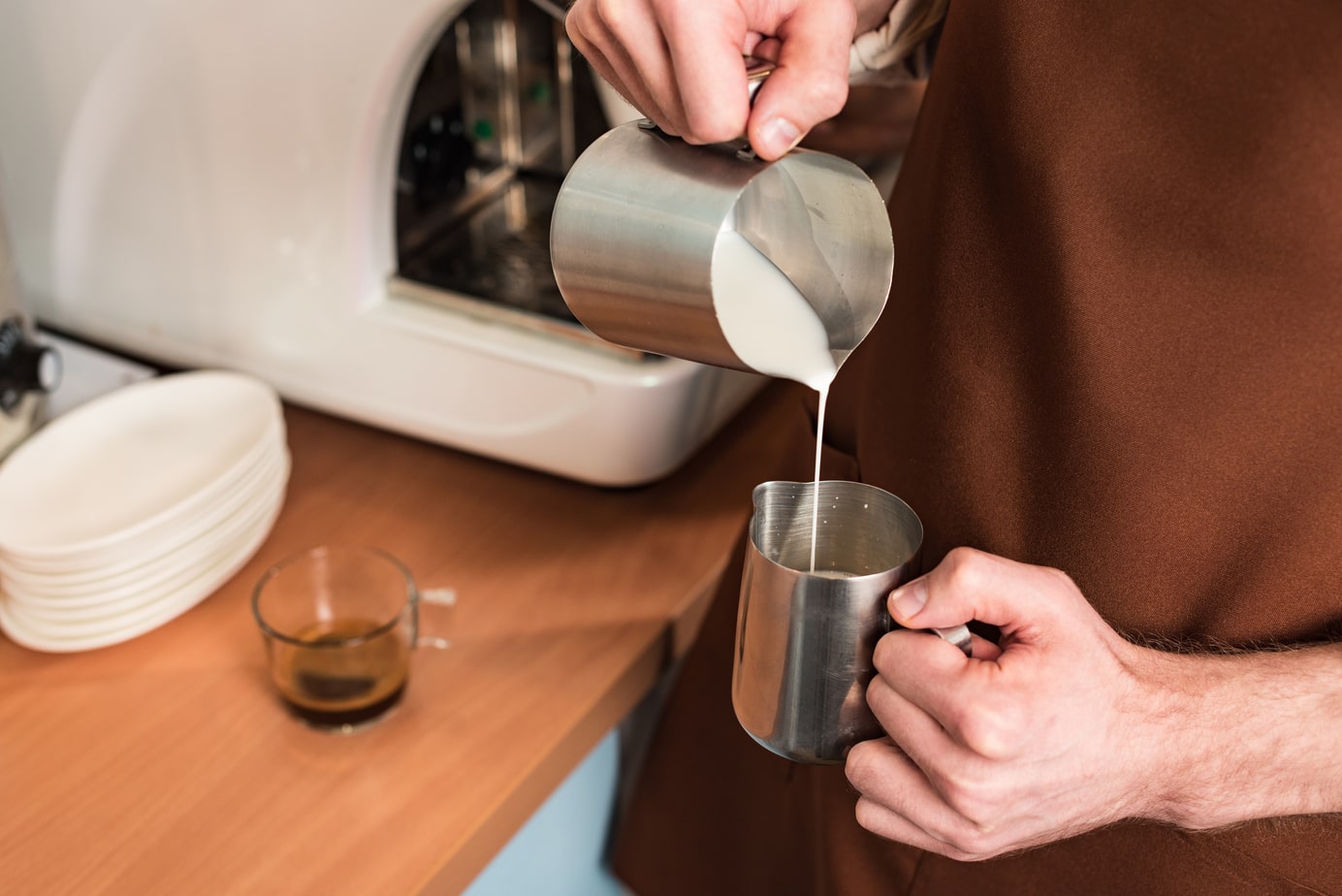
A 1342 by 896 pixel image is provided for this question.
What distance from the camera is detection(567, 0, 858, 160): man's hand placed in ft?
1.61

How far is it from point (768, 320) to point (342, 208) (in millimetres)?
447

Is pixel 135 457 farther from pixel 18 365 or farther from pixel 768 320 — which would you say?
pixel 768 320

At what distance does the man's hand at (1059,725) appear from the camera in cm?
51

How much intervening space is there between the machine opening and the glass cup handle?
0.21 meters

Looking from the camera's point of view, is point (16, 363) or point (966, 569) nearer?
point (966, 569)

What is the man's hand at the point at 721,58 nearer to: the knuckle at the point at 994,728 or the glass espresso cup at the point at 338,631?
the knuckle at the point at 994,728

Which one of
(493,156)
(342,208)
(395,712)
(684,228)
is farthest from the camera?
(493,156)

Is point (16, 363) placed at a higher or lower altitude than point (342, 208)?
lower

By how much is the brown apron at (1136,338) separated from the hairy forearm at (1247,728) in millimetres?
29

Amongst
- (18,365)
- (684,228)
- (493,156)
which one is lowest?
(18,365)

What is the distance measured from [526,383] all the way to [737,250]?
38 centimetres

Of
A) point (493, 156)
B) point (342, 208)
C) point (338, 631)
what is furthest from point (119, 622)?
point (493, 156)

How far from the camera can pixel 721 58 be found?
49 cm

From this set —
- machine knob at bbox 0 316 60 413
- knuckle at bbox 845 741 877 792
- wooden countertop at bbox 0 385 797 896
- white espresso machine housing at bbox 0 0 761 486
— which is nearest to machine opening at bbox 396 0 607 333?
white espresso machine housing at bbox 0 0 761 486
